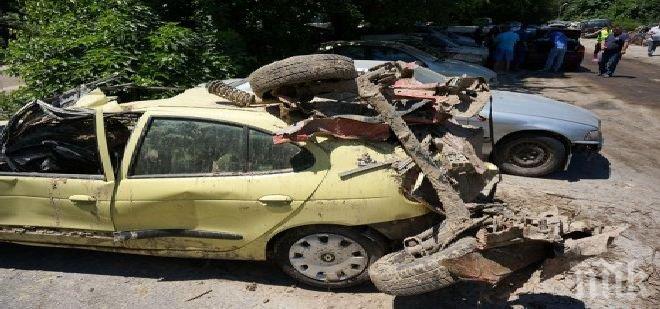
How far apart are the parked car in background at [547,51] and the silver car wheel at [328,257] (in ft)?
47.7

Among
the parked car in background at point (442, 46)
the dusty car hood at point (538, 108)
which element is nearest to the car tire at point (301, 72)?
the dusty car hood at point (538, 108)

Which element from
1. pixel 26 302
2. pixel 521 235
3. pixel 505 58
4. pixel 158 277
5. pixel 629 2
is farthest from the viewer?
pixel 629 2

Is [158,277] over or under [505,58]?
over

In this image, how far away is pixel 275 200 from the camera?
3.29 meters

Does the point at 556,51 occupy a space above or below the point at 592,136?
below

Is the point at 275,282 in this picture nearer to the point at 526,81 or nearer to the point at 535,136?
the point at 535,136

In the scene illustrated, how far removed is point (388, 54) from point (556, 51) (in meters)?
8.45

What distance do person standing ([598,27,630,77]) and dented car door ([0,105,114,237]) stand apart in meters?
14.5

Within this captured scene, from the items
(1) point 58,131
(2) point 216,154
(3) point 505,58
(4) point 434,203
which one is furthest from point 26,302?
(3) point 505,58

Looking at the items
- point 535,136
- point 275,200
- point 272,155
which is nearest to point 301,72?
point 272,155

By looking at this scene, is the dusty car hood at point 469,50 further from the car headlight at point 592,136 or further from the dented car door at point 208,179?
the dented car door at point 208,179

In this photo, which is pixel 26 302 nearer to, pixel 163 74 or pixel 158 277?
pixel 158 277

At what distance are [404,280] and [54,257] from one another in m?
3.08

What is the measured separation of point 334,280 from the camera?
358 centimetres
